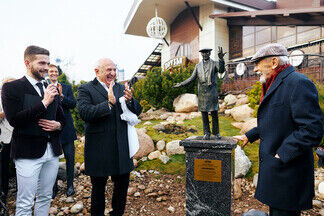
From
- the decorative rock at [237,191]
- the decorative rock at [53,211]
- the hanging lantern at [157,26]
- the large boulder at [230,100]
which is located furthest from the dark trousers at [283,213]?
the hanging lantern at [157,26]

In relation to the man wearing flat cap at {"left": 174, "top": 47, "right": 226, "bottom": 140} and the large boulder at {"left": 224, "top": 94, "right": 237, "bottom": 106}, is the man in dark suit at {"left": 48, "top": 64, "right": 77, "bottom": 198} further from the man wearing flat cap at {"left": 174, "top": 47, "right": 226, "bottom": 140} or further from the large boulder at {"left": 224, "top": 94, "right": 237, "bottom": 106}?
the large boulder at {"left": 224, "top": 94, "right": 237, "bottom": 106}

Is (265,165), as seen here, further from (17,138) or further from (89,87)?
(17,138)

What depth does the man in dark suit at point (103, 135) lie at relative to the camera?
246cm

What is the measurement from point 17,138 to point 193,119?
629 centimetres

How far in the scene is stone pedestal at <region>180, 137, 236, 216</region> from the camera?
2.69m

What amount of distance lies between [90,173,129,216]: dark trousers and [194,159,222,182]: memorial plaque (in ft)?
3.15

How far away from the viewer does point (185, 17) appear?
1499 cm

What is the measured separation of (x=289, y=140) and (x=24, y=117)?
2389 mm

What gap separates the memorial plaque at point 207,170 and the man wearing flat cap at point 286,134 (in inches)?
33.4

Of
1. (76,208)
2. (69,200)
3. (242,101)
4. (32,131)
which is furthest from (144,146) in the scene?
(242,101)

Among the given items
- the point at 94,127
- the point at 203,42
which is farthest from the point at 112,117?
the point at 203,42

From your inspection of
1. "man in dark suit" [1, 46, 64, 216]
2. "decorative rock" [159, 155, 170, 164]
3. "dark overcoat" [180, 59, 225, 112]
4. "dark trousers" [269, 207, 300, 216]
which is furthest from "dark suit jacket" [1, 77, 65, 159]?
"decorative rock" [159, 155, 170, 164]

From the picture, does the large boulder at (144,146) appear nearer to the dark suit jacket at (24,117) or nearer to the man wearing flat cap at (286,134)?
the dark suit jacket at (24,117)

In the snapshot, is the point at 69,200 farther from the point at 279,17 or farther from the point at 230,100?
the point at 279,17
